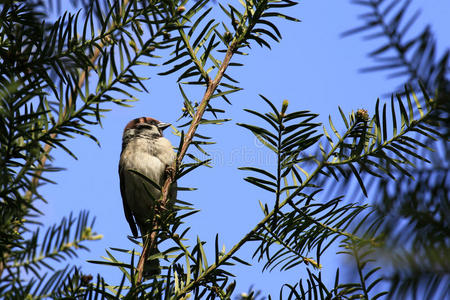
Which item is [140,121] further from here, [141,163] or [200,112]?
[200,112]

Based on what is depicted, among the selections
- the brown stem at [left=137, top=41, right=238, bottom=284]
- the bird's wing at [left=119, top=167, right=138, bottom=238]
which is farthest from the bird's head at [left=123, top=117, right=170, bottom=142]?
the brown stem at [left=137, top=41, right=238, bottom=284]

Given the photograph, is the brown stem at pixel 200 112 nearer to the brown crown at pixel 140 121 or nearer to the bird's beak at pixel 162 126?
the bird's beak at pixel 162 126

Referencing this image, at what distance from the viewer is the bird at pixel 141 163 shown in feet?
13.9

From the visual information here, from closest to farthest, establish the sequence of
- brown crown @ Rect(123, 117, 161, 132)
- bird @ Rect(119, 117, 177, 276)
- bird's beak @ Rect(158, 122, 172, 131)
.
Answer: bird @ Rect(119, 117, 177, 276) → bird's beak @ Rect(158, 122, 172, 131) → brown crown @ Rect(123, 117, 161, 132)

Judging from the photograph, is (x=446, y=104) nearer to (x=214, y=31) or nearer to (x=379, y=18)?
(x=379, y=18)

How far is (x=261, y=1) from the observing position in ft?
6.23

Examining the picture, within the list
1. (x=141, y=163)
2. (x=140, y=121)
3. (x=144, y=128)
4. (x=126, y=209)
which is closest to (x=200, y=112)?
(x=141, y=163)

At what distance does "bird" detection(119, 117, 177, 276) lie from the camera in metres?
4.24

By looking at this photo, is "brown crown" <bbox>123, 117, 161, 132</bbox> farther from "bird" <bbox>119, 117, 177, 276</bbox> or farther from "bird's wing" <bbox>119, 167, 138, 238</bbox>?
"bird's wing" <bbox>119, 167, 138, 238</bbox>

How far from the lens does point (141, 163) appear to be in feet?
14.0

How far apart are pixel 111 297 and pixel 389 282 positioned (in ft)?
3.38

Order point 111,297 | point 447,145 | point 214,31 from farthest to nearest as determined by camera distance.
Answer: point 214,31 < point 111,297 < point 447,145

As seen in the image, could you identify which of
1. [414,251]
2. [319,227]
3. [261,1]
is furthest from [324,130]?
[414,251]

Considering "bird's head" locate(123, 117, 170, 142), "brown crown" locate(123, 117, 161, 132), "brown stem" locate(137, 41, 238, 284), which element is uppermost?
"brown crown" locate(123, 117, 161, 132)
